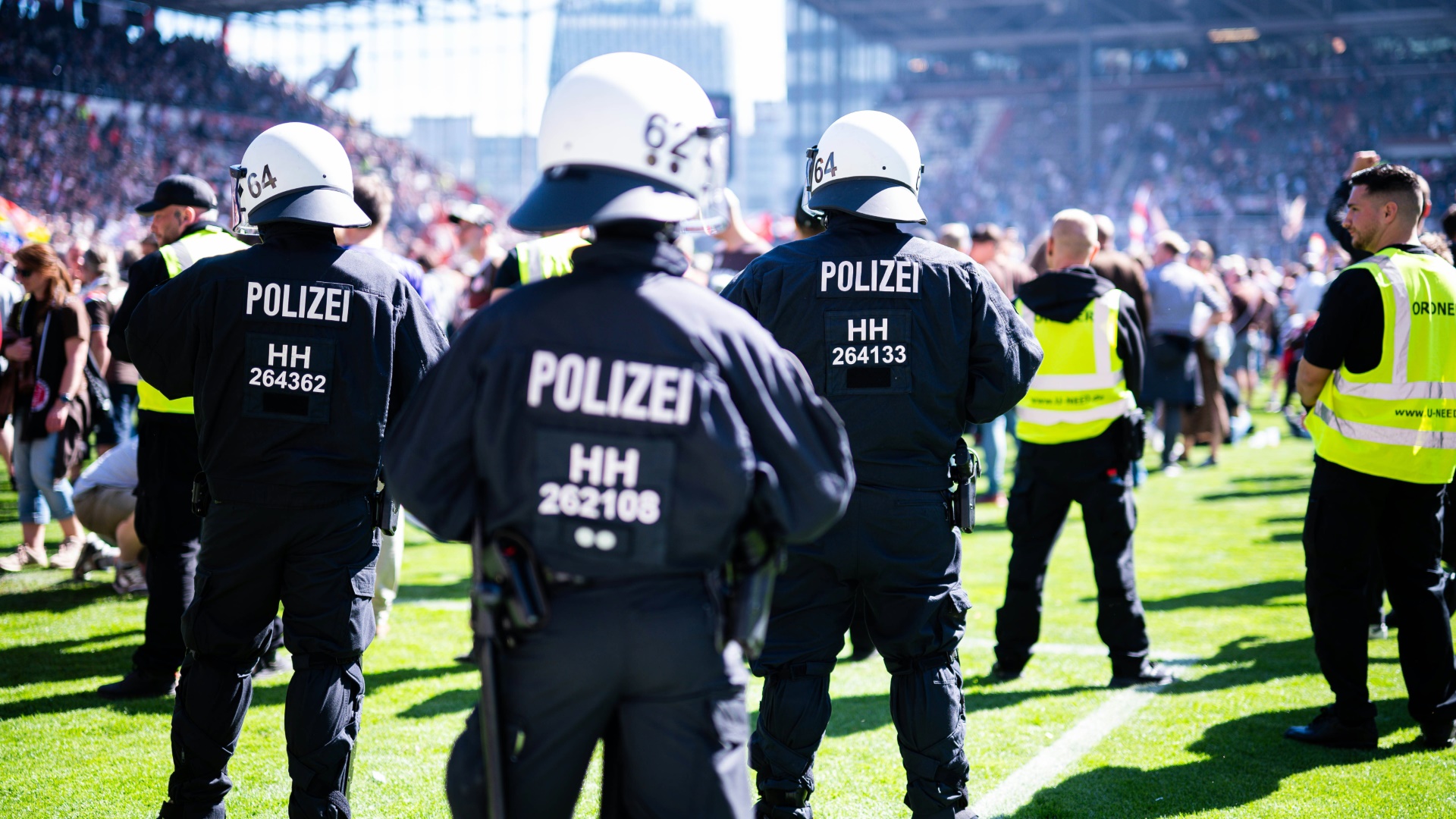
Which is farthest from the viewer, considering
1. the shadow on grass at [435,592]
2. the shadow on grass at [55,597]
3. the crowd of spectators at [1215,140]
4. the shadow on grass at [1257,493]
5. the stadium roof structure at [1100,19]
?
the stadium roof structure at [1100,19]

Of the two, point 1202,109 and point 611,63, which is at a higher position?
point 1202,109

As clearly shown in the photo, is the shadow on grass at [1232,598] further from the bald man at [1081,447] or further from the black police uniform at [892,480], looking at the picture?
the black police uniform at [892,480]

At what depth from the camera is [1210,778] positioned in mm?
4285

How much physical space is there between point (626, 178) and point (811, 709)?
1.85 m

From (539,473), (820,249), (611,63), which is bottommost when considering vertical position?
(539,473)

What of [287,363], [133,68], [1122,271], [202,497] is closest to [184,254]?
[202,497]

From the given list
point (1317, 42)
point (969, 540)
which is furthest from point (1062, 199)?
point (969, 540)

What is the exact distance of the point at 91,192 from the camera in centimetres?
2616

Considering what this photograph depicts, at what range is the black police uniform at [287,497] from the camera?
3.35 meters

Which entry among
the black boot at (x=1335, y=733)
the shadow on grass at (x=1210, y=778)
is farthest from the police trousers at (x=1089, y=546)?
the black boot at (x=1335, y=733)

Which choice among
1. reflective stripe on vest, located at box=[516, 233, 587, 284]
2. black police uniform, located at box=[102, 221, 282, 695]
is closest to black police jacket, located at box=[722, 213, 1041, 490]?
reflective stripe on vest, located at box=[516, 233, 587, 284]

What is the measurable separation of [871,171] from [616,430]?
5.62 ft

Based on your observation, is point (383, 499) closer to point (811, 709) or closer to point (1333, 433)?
point (811, 709)

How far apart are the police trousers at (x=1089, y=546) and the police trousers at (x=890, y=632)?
6.32 ft
